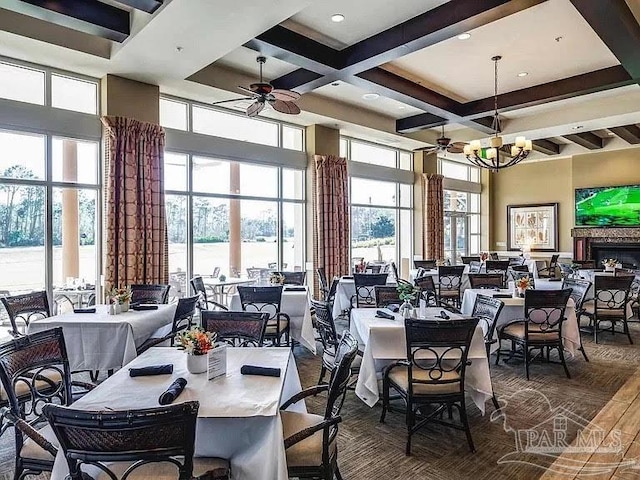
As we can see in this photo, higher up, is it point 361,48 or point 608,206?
point 361,48

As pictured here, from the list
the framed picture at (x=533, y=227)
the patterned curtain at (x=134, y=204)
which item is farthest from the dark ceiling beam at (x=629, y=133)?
the patterned curtain at (x=134, y=204)

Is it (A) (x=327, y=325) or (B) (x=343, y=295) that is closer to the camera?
(A) (x=327, y=325)

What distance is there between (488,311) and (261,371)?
8.69 feet

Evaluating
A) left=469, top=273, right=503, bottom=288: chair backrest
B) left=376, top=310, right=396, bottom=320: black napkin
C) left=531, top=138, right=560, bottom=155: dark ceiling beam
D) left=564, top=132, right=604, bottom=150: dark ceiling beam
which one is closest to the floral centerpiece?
left=376, top=310, right=396, bottom=320: black napkin

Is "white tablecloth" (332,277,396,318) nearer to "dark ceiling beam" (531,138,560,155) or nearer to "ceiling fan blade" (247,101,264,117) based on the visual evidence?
"ceiling fan blade" (247,101,264,117)

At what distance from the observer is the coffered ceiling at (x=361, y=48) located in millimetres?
4715

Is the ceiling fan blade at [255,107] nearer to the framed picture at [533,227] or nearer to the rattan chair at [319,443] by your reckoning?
the rattan chair at [319,443]

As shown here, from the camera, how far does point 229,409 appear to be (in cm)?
212

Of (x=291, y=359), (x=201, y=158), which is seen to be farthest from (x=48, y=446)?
(x=201, y=158)

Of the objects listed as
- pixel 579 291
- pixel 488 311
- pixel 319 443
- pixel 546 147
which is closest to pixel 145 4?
pixel 319 443

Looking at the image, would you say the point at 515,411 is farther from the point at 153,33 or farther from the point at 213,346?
the point at 153,33

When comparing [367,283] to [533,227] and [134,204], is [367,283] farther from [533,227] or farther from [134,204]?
[533,227]

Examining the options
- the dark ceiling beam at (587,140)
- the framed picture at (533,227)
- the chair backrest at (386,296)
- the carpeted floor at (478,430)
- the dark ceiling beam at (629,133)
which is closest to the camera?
the carpeted floor at (478,430)

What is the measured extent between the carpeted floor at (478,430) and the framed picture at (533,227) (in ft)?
28.5
